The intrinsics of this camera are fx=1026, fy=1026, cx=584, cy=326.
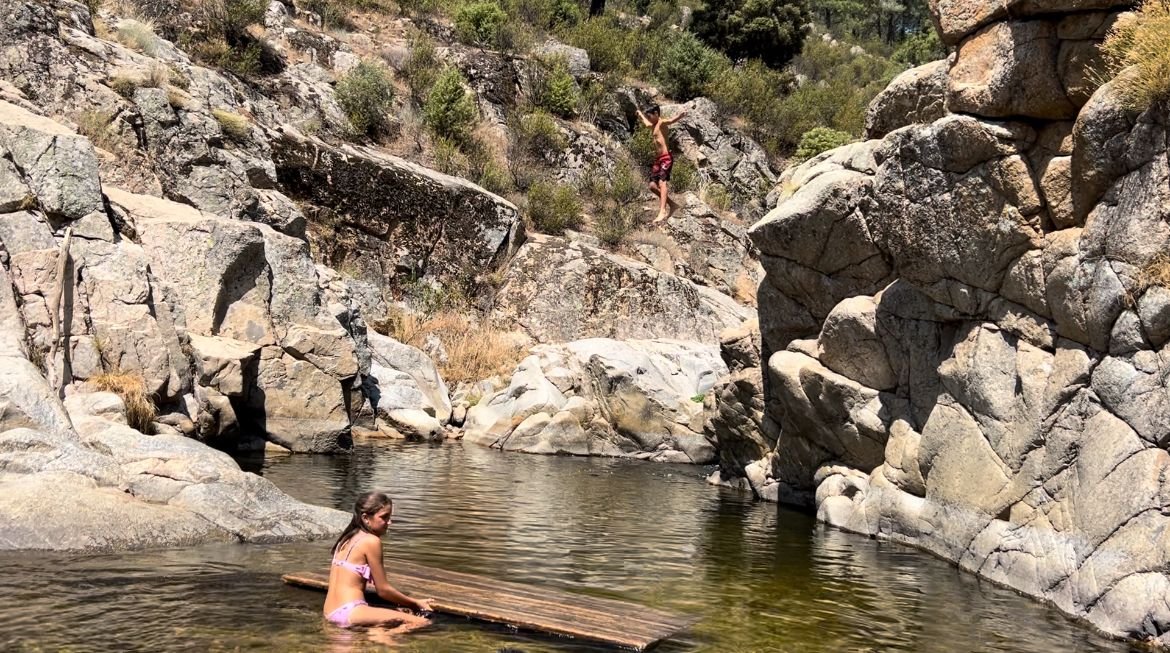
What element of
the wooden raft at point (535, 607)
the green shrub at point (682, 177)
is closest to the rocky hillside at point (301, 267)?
the green shrub at point (682, 177)

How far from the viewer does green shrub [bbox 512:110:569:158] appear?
126 feet

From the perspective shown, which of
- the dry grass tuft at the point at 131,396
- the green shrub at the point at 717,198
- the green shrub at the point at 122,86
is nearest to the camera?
the dry grass tuft at the point at 131,396

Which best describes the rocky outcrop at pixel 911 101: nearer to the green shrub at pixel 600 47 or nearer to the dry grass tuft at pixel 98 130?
the dry grass tuft at pixel 98 130

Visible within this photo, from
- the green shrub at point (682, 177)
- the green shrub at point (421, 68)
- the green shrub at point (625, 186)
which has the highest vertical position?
the green shrub at point (421, 68)

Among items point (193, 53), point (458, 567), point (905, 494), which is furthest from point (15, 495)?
point (193, 53)

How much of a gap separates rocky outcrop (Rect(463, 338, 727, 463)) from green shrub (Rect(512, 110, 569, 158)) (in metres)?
15.3

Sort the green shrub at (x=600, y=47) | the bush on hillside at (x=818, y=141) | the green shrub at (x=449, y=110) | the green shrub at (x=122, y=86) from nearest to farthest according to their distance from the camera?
1. the green shrub at (x=122, y=86)
2. the green shrub at (x=449, y=110)
3. the bush on hillside at (x=818, y=141)
4. the green shrub at (x=600, y=47)

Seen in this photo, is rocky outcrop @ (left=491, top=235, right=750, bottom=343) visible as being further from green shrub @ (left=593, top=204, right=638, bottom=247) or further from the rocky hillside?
green shrub @ (left=593, top=204, right=638, bottom=247)

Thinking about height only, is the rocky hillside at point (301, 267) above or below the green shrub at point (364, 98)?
below

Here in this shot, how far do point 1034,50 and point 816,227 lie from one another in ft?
15.3

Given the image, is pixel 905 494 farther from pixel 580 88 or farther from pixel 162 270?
pixel 580 88

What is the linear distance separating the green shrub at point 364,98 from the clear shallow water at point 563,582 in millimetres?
19489

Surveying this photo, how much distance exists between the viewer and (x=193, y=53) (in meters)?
32.6

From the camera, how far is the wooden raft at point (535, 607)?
8.41 meters
